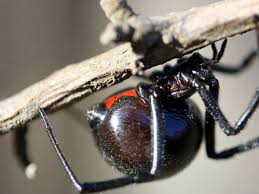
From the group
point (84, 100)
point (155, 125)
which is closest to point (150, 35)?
point (155, 125)

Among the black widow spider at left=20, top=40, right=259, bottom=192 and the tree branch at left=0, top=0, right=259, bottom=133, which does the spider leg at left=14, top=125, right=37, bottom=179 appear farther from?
Result: the tree branch at left=0, top=0, right=259, bottom=133

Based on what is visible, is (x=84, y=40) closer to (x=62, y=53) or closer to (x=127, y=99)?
(x=62, y=53)

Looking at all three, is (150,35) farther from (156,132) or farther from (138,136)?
(138,136)

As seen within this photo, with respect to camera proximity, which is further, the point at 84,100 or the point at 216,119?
the point at 84,100

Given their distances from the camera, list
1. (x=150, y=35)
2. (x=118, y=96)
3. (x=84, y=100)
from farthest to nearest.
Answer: (x=84, y=100)
(x=118, y=96)
(x=150, y=35)

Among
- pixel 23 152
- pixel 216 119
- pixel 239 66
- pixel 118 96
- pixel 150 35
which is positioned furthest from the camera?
pixel 239 66

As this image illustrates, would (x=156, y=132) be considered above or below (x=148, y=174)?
above

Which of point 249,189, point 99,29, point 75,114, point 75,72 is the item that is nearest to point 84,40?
point 99,29
